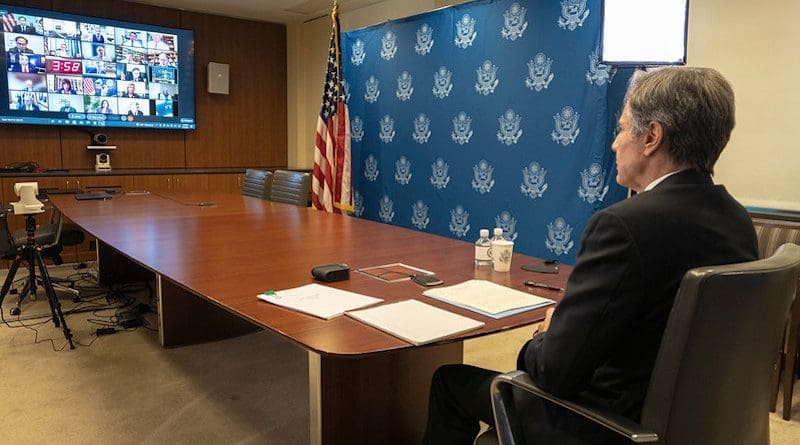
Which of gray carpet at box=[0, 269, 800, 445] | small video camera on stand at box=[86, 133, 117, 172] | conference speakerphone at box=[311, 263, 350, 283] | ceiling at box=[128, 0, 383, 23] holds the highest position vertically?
ceiling at box=[128, 0, 383, 23]

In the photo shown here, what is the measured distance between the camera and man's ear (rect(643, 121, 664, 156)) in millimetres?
1146

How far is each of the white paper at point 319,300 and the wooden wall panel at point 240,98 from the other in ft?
17.3

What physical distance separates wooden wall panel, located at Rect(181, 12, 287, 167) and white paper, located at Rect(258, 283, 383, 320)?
528 centimetres

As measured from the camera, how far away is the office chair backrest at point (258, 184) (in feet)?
15.0

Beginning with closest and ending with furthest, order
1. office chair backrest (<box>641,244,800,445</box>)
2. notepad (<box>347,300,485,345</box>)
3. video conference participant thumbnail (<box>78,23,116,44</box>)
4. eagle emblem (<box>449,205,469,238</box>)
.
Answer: office chair backrest (<box>641,244,800,445</box>) < notepad (<box>347,300,485,345</box>) < eagle emblem (<box>449,205,469,238</box>) < video conference participant thumbnail (<box>78,23,116,44</box>)

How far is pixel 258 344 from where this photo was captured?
3.25 m

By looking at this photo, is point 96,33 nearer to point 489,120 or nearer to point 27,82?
point 27,82

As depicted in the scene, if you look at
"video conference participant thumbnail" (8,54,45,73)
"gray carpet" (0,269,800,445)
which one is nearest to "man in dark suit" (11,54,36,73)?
"video conference participant thumbnail" (8,54,45,73)

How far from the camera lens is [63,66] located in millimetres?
5551

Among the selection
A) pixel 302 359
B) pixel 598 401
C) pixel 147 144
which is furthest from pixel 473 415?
pixel 147 144

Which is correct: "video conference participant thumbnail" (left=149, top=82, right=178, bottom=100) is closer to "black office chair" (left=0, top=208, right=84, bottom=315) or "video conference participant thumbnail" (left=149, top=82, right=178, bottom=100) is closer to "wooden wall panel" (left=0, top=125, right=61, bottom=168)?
"wooden wall panel" (left=0, top=125, right=61, bottom=168)

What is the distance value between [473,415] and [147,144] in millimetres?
5701

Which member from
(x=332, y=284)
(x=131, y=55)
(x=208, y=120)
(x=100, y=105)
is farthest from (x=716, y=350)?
(x=208, y=120)

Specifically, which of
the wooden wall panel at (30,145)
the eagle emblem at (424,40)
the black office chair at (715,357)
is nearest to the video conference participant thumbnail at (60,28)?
the wooden wall panel at (30,145)
